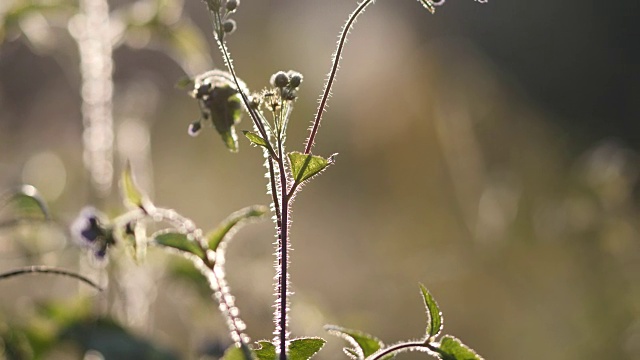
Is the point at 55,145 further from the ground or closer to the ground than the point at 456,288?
further from the ground

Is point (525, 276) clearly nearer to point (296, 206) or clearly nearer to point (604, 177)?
point (604, 177)

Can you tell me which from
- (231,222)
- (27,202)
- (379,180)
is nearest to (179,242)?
(231,222)

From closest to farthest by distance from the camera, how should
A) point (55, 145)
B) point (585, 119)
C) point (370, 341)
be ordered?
point (370, 341)
point (55, 145)
point (585, 119)

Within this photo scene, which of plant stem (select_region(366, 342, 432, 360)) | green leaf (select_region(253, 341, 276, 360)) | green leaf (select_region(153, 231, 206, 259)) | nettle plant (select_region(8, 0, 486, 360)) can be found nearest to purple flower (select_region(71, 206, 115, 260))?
nettle plant (select_region(8, 0, 486, 360))

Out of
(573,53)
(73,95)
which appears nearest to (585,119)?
(573,53)

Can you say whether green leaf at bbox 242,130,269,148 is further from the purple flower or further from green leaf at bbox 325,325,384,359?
the purple flower

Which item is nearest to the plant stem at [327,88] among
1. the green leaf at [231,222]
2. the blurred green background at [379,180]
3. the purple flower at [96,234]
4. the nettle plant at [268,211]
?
the nettle plant at [268,211]
